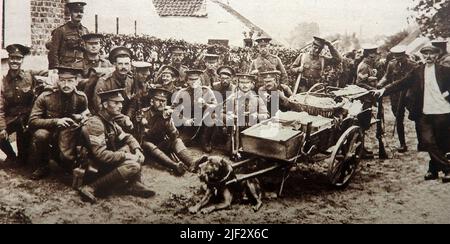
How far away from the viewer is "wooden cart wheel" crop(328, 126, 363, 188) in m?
4.79

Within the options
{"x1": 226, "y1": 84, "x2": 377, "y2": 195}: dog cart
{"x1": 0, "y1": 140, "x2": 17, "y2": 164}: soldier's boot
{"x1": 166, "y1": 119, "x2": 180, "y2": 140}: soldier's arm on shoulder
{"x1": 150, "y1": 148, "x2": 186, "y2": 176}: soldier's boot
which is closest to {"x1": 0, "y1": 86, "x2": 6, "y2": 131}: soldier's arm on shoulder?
{"x1": 0, "y1": 140, "x2": 17, "y2": 164}: soldier's boot

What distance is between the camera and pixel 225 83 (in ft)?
17.1

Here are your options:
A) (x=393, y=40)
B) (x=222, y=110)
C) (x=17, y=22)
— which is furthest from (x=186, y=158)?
(x=393, y=40)

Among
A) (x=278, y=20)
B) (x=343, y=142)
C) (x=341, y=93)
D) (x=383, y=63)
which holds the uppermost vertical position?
(x=278, y=20)

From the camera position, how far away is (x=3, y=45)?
509 centimetres

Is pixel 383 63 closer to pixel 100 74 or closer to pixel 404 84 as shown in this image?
pixel 404 84

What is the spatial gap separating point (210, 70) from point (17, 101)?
230cm

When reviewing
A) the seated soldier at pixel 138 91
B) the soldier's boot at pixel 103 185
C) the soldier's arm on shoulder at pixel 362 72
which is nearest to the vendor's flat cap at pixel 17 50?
the seated soldier at pixel 138 91

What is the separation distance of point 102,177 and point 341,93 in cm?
293

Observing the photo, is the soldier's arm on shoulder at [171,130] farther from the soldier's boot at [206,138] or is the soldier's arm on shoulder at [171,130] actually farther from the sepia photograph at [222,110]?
the soldier's boot at [206,138]

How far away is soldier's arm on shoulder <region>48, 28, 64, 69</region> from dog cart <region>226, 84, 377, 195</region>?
2.42 meters

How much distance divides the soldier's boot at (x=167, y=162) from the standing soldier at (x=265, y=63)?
1318mm

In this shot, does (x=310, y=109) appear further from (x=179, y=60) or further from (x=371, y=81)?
(x=179, y=60)
